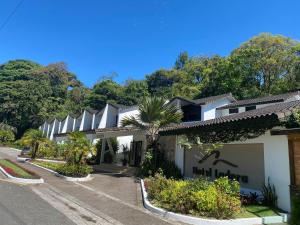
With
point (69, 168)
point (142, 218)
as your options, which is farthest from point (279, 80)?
point (142, 218)

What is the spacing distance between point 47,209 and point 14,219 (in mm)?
1649

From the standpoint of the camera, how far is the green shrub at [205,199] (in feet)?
28.8

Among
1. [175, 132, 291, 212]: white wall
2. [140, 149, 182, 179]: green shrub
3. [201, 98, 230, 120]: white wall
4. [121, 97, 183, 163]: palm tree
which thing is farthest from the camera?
[201, 98, 230, 120]: white wall

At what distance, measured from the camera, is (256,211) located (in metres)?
9.45

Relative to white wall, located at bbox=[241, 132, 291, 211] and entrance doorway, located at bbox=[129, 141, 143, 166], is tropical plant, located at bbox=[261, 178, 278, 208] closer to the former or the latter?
white wall, located at bbox=[241, 132, 291, 211]

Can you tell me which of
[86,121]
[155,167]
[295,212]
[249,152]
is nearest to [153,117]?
[155,167]

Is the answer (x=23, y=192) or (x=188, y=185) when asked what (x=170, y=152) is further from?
(x=23, y=192)

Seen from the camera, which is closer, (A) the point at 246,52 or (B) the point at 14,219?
(B) the point at 14,219

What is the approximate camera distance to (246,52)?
42.9 m

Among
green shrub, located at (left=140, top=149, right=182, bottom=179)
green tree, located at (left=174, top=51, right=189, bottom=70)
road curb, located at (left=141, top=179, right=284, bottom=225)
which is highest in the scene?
green tree, located at (left=174, top=51, right=189, bottom=70)

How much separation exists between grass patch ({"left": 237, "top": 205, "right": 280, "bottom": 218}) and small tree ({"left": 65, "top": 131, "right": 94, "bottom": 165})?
10.7 metres

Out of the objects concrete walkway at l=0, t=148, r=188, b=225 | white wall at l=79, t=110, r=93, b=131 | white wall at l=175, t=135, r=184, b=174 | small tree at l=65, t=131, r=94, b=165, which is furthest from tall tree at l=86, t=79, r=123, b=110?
concrete walkway at l=0, t=148, r=188, b=225

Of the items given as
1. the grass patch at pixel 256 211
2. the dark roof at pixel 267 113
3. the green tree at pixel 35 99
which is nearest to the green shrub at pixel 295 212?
the grass patch at pixel 256 211

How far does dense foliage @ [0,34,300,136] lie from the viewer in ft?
139
